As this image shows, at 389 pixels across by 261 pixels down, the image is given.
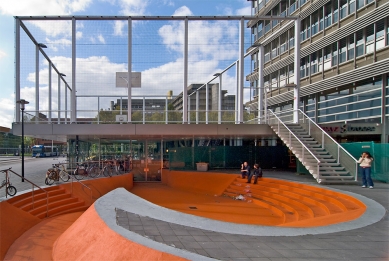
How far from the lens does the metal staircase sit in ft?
42.0

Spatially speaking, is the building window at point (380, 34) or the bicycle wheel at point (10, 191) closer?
the bicycle wheel at point (10, 191)

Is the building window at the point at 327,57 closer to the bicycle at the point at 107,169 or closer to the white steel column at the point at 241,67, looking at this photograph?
the white steel column at the point at 241,67

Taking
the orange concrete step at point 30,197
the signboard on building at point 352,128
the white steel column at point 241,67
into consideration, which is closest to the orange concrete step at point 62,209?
the orange concrete step at point 30,197

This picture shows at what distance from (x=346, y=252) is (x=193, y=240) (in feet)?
7.98

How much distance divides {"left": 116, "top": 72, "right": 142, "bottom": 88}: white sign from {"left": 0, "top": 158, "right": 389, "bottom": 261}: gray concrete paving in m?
12.6

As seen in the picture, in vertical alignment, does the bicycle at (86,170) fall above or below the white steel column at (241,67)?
below

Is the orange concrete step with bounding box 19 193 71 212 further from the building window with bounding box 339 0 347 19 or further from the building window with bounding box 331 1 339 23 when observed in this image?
the building window with bounding box 331 1 339 23

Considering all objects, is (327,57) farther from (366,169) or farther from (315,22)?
(366,169)

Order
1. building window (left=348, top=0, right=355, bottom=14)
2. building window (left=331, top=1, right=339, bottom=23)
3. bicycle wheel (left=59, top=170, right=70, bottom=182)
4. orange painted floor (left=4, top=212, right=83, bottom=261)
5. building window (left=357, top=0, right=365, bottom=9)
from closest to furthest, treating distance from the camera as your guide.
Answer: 1. orange painted floor (left=4, top=212, right=83, bottom=261)
2. bicycle wheel (left=59, top=170, right=70, bottom=182)
3. building window (left=357, top=0, right=365, bottom=9)
4. building window (left=348, top=0, right=355, bottom=14)
5. building window (left=331, top=1, right=339, bottom=23)

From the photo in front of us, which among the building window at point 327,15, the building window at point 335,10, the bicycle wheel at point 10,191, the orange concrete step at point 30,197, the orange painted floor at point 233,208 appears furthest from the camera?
the building window at point 327,15

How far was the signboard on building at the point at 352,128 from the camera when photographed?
18000 millimetres

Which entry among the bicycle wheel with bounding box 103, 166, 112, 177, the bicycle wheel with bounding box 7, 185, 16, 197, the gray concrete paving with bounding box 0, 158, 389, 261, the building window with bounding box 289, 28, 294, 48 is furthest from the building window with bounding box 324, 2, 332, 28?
the bicycle wheel with bounding box 7, 185, 16, 197

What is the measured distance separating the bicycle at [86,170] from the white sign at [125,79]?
212 inches

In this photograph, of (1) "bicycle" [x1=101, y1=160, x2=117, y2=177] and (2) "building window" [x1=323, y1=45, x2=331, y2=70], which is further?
(2) "building window" [x1=323, y1=45, x2=331, y2=70]
